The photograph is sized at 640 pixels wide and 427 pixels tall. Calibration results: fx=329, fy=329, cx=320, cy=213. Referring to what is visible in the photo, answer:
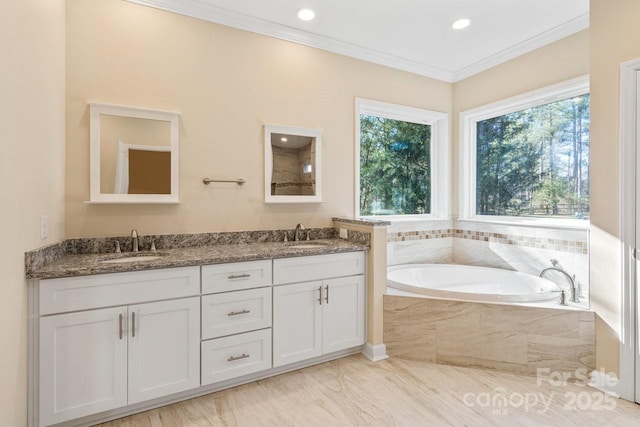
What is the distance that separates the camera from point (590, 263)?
88.0 inches

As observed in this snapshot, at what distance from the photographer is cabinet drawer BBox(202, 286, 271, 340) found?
2029 millimetres

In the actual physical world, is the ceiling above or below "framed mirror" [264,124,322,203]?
above

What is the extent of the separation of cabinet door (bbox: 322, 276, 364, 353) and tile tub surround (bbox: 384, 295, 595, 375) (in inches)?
8.7

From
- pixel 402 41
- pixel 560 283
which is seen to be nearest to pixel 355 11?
pixel 402 41

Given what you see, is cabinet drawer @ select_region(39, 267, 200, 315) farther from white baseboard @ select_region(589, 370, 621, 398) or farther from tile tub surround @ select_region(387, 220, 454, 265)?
white baseboard @ select_region(589, 370, 621, 398)

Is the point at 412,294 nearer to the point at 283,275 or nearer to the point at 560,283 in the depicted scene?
the point at 283,275

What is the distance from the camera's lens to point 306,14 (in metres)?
2.61

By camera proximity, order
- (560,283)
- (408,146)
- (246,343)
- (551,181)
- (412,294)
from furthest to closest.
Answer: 1. (408,146)
2. (551,181)
3. (560,283)
4. (412,294)
5. (246,343)

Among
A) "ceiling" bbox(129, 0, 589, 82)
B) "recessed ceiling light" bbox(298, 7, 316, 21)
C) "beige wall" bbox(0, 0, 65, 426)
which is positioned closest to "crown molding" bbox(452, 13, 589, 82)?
"ceiling" bbox(129, 0, 589, 82)

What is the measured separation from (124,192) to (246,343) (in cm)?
133

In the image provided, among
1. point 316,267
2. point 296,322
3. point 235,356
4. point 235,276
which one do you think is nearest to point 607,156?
point 316,267

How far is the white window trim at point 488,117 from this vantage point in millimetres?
2809

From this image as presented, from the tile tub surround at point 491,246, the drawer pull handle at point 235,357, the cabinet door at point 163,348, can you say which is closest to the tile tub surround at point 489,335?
the tile tub surround at point 491,246

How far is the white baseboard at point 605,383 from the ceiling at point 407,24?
8.60 ft
